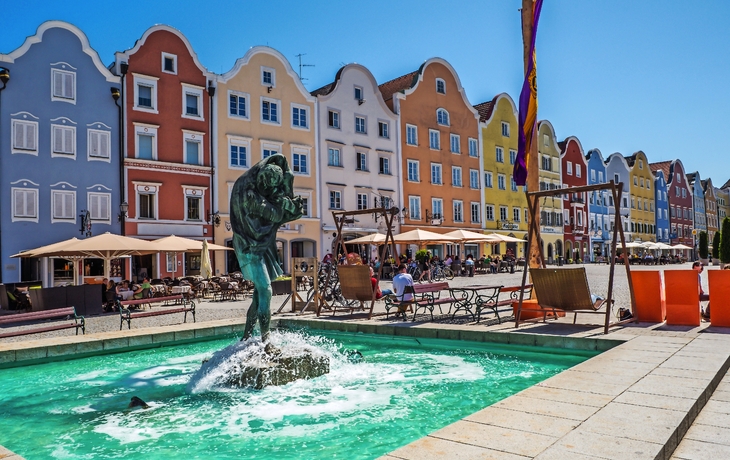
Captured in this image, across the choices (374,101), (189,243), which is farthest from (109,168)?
(374,101)

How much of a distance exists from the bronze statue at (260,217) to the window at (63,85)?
72.7 ft

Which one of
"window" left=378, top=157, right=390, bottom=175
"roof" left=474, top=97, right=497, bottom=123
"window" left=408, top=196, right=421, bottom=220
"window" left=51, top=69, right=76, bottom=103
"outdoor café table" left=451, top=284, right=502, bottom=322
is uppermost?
"roof" left=474, top=97, right=497, bottom=123

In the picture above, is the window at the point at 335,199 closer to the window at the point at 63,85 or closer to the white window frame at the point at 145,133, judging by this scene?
the white window frame at the point at 145,133

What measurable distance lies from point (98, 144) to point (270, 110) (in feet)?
31.6

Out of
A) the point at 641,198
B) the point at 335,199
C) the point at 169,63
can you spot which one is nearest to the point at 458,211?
the point at 335,199

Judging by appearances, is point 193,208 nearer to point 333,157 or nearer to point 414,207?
point 333,157

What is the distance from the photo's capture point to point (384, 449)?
477 cm

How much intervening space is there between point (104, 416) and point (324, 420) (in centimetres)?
232

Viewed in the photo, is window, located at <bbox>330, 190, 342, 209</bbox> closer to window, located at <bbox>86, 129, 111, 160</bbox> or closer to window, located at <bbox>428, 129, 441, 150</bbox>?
window, located at <bbox>428, 129, 441, 150</bbox>

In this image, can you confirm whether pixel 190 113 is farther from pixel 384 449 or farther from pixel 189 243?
pixel 384 449

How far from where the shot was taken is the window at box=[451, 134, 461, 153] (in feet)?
141

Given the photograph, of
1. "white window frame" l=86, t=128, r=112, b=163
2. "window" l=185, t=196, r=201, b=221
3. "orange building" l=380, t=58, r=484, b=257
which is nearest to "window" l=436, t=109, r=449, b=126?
"orange building" l=380, t=58, r=484, b=257

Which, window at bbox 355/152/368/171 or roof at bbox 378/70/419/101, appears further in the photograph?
roof at bbox 378/70/419/101

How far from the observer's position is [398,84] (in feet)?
140
